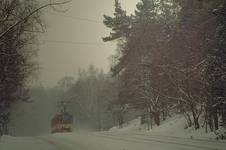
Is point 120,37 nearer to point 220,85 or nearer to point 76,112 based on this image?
point 220,85

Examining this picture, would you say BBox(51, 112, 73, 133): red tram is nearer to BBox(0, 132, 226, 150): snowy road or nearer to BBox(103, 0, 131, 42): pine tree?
BBox(103, 0, 131, 42): pine tree

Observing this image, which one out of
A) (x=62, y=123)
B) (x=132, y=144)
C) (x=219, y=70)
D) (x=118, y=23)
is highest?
(x=118, y=23)

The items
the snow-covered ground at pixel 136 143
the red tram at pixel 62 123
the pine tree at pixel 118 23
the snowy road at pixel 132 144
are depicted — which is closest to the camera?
the snowy road at pixel 132 144

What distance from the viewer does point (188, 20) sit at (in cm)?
3391

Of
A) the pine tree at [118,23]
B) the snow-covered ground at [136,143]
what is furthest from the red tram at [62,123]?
the snow-covered ground at [136,143]

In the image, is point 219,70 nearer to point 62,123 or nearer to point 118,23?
point 118,23

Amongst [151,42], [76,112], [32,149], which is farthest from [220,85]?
[76,112]

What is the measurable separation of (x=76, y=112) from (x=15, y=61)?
103396 mm

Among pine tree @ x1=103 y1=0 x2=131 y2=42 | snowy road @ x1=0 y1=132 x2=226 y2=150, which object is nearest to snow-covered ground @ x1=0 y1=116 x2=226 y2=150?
snowy road @ x1=0 y1=132 x2=226 y2=150

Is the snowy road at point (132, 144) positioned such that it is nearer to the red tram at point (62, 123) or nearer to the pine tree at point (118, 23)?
the pine tree at point (118, 23)

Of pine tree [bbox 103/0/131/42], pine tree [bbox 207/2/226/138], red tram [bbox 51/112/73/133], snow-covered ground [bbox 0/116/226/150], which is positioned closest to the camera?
snow-covered ground [bbox 0/116/226/150]

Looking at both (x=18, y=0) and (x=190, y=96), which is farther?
(x=190, y=96)

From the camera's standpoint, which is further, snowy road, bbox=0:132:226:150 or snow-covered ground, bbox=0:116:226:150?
snow-covered ground, bbox=0:116:226:150

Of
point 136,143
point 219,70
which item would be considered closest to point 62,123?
point 219,70
